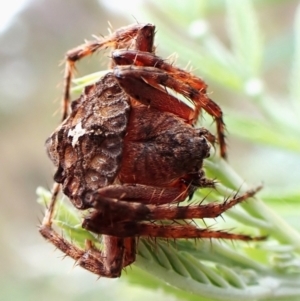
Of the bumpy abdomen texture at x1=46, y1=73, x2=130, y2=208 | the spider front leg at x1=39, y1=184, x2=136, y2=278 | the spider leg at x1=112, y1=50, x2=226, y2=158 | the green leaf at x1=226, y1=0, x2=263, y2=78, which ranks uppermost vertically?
the green leaf at x1=226, y1=0, x2=263, y2=78

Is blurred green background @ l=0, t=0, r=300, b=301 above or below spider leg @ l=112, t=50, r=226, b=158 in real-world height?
above

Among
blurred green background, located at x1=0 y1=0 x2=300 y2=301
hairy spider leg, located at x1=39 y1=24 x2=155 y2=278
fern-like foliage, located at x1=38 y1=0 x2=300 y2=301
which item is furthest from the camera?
blurred green background, located at x1=0 y1=0 x2=300 y2=301

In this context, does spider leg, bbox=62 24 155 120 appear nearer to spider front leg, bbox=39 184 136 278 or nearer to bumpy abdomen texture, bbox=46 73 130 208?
bumpy abdomen texture, bbox=46 73 130 208

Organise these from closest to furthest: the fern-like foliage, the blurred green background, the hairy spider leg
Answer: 1. the fern-like foliage
2. the hairy spider leg
3. the blurred green background

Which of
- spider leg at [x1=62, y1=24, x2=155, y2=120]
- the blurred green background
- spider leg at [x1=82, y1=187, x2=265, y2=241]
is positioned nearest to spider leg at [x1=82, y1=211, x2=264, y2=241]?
spider leg at [x1=82, y1=187, x2=265, y2=241]

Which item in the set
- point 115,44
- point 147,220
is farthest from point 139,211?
point 115,44

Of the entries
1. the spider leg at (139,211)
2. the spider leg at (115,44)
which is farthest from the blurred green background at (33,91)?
the spider leg at (139,211)

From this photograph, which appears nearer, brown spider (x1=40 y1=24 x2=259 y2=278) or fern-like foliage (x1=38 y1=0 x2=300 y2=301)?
fern-like foliage (x1=38 y1=0 x2=300 y2=301)
